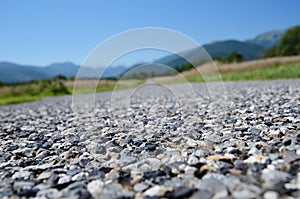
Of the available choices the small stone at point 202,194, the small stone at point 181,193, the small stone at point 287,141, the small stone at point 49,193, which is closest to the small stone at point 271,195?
the small stone at point 202,194

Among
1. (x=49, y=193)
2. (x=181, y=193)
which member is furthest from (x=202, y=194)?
(x=49, y=193)

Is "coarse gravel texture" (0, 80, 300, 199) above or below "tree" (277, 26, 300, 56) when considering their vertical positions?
below

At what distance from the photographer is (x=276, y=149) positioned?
8.72 ft

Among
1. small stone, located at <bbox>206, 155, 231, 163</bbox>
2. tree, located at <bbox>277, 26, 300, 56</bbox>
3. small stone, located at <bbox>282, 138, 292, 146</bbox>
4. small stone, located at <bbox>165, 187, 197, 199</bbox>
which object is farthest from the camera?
tree, located at <bbox>277, 26, 300, 56</bbox>

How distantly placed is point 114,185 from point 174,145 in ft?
4.33

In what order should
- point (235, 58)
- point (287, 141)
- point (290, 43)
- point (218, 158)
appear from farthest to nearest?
point (290, 43) < point (235, 58) < point (287, 141) < point (218, 158)

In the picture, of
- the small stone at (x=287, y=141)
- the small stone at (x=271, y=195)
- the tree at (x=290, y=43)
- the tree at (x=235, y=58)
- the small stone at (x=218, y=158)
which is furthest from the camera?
the tree at (x=290, y=43)

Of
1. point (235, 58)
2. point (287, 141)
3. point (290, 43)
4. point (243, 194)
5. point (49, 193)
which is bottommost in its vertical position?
point (49, 193)

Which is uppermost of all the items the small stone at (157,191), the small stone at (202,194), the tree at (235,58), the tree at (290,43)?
the tree at (290,43)

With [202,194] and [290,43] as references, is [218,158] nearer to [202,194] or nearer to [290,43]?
[202,194]

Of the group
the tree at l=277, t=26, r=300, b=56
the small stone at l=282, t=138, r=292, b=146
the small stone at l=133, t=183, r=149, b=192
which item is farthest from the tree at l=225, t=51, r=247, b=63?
the small stone at l=133, t=183, r=149, b=192

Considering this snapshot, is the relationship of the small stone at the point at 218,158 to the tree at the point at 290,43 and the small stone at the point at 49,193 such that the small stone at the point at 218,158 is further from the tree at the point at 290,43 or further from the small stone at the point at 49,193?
the tree at the point at 290,43

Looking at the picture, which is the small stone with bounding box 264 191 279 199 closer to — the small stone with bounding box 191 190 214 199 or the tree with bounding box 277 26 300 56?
the small stone with bounding box 191 190 214 199

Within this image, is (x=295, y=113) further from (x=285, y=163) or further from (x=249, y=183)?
(x=249, y=183)
